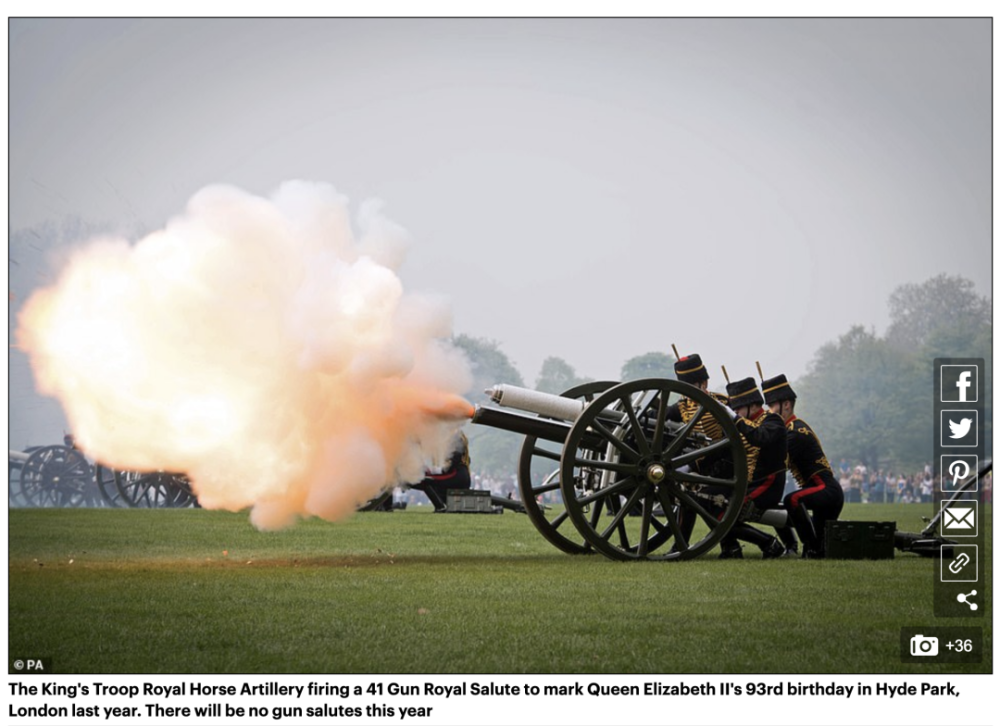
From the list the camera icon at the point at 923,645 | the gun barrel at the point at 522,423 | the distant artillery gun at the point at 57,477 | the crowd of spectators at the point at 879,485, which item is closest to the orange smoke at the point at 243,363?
the gun barrel at the point at 522,423

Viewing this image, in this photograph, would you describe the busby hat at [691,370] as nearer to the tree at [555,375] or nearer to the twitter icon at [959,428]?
the twitter icon at [959,428]

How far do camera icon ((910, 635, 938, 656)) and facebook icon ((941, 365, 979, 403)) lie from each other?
1.66m

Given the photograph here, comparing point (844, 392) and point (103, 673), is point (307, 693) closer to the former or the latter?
point (103, 673)

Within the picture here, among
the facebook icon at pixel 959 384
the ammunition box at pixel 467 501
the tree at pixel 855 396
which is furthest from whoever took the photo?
the tree at pixel 855 396

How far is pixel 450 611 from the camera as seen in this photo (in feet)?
29.9

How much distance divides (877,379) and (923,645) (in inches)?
1977

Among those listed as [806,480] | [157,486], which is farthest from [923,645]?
[157,486]

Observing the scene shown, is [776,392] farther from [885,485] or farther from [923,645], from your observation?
[885,485]

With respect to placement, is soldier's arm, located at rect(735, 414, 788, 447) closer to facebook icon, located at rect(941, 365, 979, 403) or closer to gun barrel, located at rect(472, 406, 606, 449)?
gun barrel, located at rect(472, 406, 606, 449)

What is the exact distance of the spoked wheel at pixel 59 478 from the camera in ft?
99.1

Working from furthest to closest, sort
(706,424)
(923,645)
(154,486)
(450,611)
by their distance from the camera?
(154,486), (706,424), (450,611), (923,645)

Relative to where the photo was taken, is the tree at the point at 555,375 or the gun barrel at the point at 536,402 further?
the tree at the point at 555,375

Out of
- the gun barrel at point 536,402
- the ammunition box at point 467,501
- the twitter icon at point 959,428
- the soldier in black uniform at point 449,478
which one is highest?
the gun barrel at point 536,402

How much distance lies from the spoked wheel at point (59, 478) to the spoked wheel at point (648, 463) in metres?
20.1
